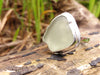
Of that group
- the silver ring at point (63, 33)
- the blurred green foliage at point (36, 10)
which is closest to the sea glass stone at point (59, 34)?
the silver ring at point (63, 33)

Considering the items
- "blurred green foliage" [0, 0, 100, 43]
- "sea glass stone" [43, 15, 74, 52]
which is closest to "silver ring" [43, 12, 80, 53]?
"sea glass stone" [43, 15, 74, 52]

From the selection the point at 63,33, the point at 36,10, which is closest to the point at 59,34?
the point at 63,33

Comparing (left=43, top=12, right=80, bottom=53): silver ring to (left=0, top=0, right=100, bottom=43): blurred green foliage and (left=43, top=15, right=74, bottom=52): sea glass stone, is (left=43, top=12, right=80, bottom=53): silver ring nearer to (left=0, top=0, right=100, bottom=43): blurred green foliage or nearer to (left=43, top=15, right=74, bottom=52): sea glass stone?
(left=43, top=15, right=74, bottom=52): sea glass stone

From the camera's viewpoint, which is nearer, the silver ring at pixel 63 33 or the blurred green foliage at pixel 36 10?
the silver ring at pixel 63 33

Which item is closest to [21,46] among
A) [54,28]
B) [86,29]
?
[54,28]

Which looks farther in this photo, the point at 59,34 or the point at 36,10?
the point at 36,10

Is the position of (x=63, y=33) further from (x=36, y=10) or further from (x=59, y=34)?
(x=36, y=10)

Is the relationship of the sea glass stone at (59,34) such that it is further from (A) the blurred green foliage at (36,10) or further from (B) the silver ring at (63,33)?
(A) the blurred green foliage at (36,10)

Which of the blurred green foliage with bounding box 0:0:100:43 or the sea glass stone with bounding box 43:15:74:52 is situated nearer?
the sea glass stone with bounding box 43:15:74:52
